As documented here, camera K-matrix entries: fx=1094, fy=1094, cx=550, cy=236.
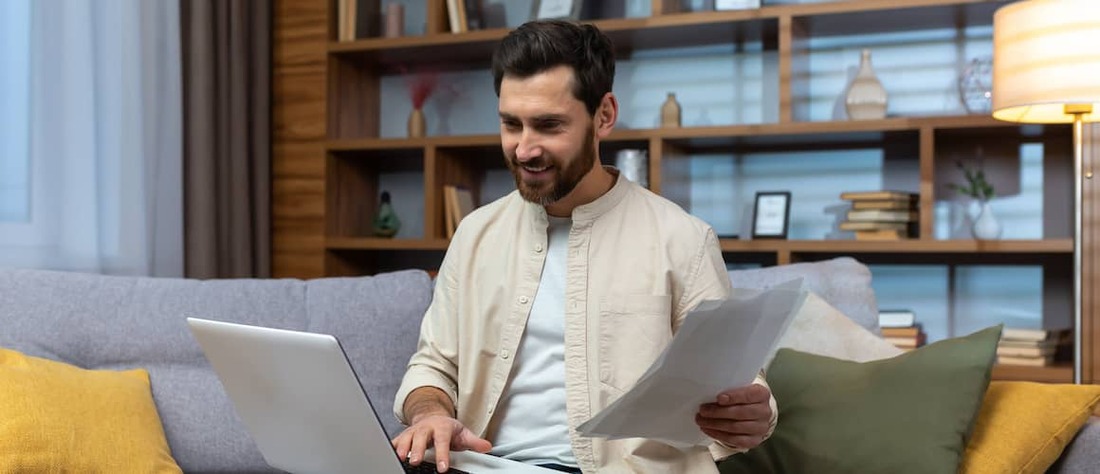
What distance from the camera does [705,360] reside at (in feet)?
3.84

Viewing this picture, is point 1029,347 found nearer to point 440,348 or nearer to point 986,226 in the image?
point 986,226

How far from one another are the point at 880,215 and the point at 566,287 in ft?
5.77

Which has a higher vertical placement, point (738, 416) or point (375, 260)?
point (375, 260)

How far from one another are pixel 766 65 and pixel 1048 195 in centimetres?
93

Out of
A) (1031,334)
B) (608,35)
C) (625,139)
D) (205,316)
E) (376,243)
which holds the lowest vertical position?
(1031,334)

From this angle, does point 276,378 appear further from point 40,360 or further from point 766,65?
point 766,65

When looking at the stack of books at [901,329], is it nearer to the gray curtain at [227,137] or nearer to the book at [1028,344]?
the book at [1028,344]

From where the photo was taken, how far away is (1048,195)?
3.23 meters

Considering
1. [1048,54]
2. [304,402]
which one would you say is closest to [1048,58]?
[1048,54]

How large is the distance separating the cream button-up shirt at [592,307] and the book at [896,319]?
167cm

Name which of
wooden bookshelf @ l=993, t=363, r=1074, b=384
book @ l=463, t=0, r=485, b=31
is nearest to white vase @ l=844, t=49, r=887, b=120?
wooden bookshelf @ l=993, t=363, r=1074, b=384

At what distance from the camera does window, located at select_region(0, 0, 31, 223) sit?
8.81ft

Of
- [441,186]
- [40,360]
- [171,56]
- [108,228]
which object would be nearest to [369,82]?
[441,186]

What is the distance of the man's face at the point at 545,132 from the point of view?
5.16 ft
